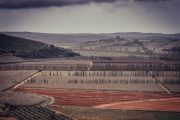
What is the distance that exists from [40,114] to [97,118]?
4.40 metres

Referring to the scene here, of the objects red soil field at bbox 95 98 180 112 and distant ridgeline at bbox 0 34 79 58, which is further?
distant ridgeline at bbox 0 34 79 58

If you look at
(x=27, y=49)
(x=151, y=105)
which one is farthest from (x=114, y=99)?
(x=27, y=49)

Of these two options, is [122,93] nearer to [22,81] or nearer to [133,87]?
[133,87]

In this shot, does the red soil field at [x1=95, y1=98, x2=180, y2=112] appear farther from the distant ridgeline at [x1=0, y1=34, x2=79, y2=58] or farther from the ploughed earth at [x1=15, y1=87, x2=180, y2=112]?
the distant ridgeline at [x1=0, y1=34, x2=79, y2=58]

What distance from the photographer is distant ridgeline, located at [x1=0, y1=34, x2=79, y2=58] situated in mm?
87875

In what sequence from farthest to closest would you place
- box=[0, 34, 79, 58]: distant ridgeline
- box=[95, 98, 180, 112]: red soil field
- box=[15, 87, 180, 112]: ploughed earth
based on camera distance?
box=[0, 34, 79, 58]: distant ridgeline < box=[15, 87, 180, 112]: ploughed earth < box=[95, 98, 180, 112]: red soil field

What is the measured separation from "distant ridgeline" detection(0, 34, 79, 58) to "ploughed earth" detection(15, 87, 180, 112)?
4191cm

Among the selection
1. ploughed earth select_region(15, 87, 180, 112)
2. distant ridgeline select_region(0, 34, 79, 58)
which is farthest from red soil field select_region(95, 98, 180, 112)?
distant ridgeline select_region(0, 34, 79, 58)

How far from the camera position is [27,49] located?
100688mm

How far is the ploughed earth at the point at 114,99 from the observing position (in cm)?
3544

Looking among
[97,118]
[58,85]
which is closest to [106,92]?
[58,85]

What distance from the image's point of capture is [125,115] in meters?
31.2

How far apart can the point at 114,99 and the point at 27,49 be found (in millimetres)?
64369

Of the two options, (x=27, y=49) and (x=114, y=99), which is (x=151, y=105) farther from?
(x=27, y=49)
